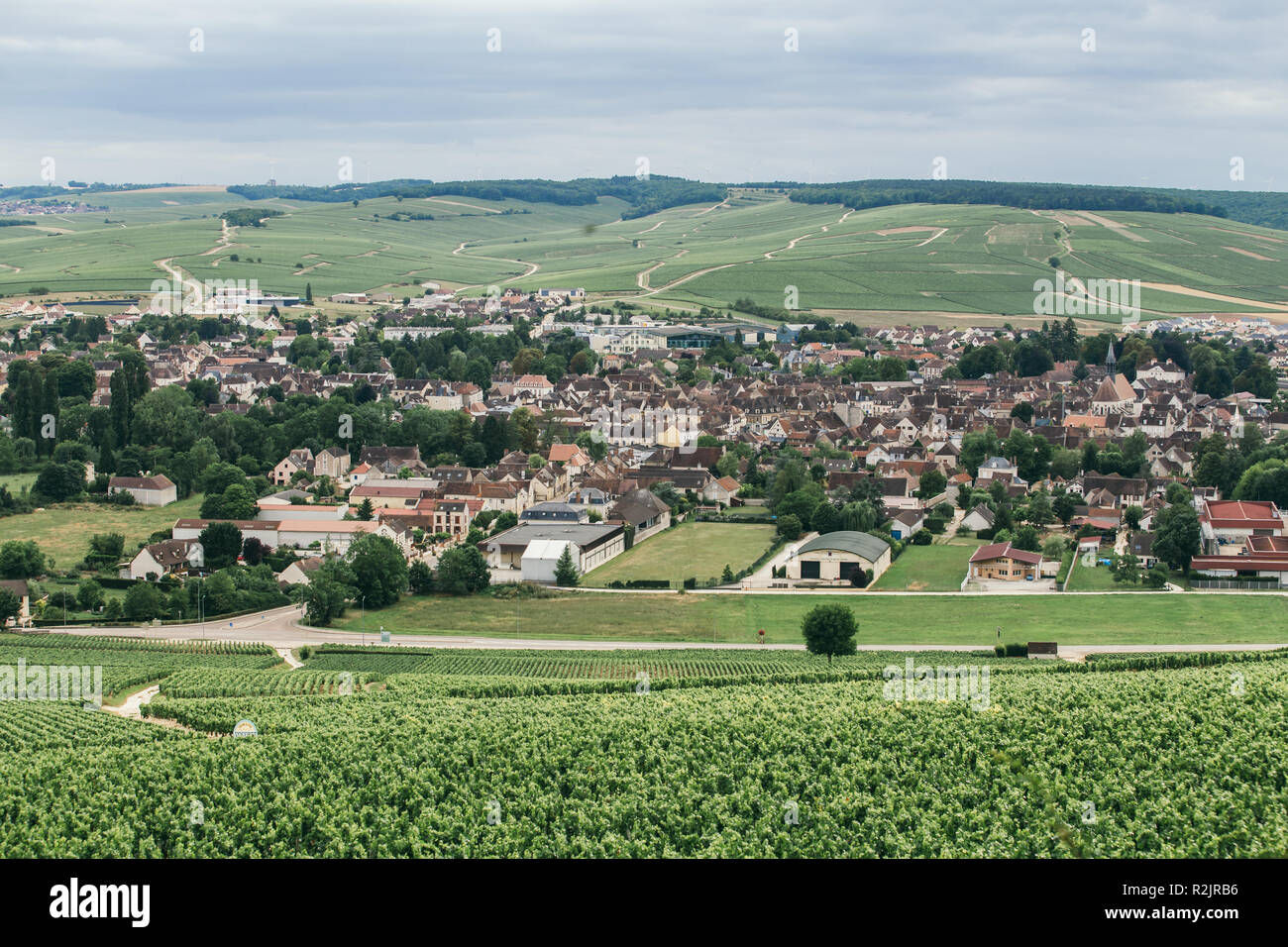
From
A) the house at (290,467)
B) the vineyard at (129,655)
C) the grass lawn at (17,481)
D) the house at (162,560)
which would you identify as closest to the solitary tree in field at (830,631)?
the vineyard at (129,655)

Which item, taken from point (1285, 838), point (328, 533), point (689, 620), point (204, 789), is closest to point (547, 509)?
point (328, 533)

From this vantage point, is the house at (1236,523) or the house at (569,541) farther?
the house at (569,541)

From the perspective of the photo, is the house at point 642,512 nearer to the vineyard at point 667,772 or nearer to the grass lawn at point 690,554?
the grass lawn at point 690,554

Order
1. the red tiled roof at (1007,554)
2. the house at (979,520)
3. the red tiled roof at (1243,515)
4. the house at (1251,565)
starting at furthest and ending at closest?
the house at (979,520), the red tiled roof at (1243,515), the red tiled roof at (1007,554), the house at (1251,565)

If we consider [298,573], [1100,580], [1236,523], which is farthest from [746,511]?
[298,573]

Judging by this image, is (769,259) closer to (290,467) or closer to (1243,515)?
(290,467)

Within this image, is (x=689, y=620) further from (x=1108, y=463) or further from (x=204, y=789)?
(x=1108, y=463)
